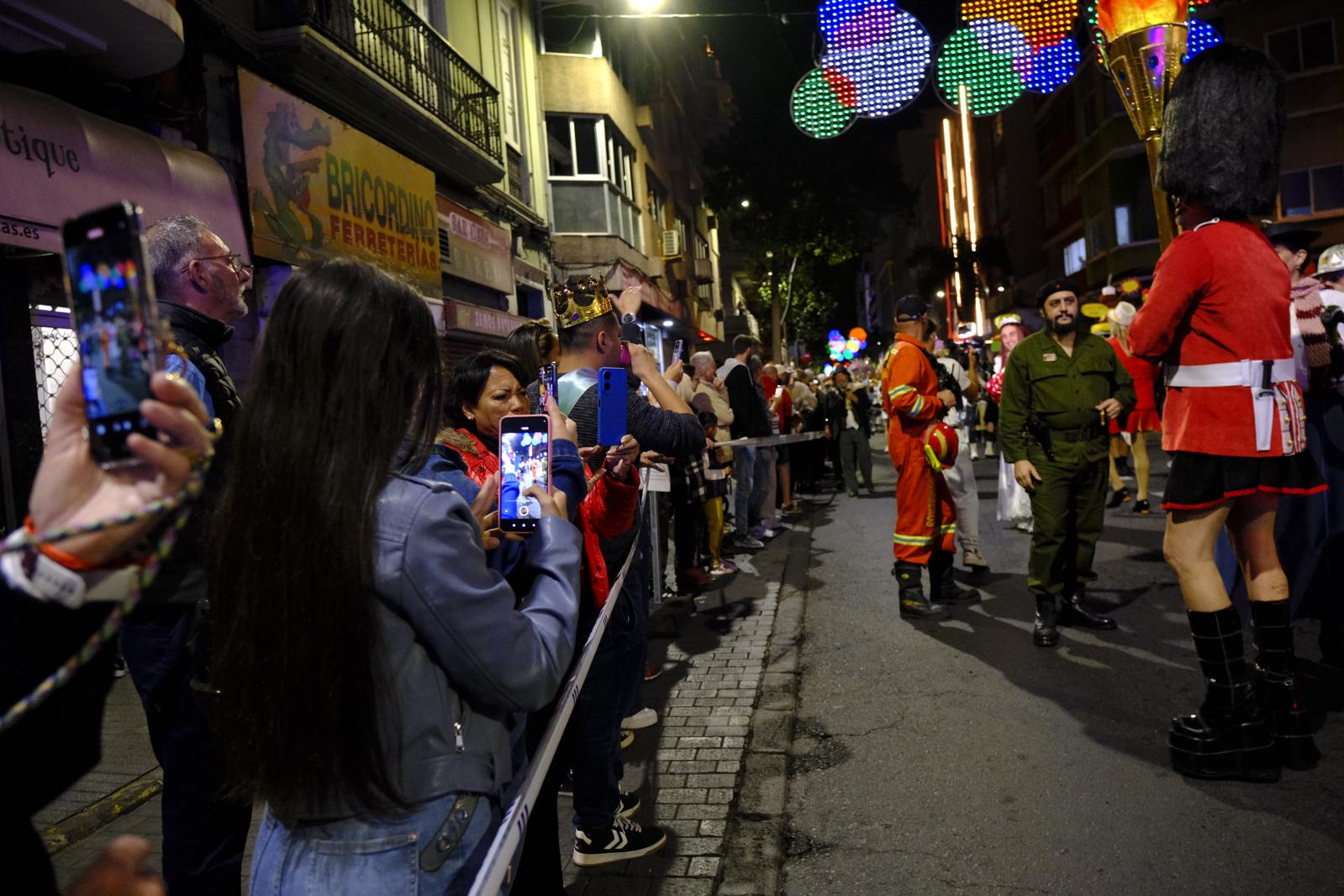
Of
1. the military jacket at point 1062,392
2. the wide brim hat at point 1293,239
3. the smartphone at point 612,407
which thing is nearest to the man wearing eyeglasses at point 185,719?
the smartphone at point 612,407

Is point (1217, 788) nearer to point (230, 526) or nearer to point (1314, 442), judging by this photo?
point (1314, 442)

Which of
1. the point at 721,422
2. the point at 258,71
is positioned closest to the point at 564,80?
the point at 258,71

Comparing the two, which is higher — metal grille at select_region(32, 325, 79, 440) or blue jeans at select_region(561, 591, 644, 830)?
metal grille at select_region(32, 325, 79, 440)

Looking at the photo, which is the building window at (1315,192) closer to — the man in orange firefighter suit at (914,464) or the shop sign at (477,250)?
the shop sign at (477,250)

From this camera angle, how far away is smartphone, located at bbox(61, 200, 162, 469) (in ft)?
2.94

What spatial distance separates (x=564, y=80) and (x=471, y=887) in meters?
19.7

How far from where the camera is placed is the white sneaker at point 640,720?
4734 millimetres

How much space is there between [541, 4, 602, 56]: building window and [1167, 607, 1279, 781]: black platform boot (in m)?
18.5

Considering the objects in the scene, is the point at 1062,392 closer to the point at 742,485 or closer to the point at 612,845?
the point at 612,845

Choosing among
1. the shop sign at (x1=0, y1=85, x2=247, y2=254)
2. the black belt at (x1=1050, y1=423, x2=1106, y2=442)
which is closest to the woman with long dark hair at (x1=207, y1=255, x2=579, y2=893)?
the shop sign at (x1=0, y1=85, x2=247, y2=254)

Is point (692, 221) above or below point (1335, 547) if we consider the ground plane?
above

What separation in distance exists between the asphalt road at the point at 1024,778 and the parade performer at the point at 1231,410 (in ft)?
0.77

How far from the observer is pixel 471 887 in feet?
5.21

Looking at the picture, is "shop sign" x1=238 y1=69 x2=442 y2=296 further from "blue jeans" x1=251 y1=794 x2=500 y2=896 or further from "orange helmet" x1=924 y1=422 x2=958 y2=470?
"blue jeans" x1=251 y1=794 x2=500 y2=896
